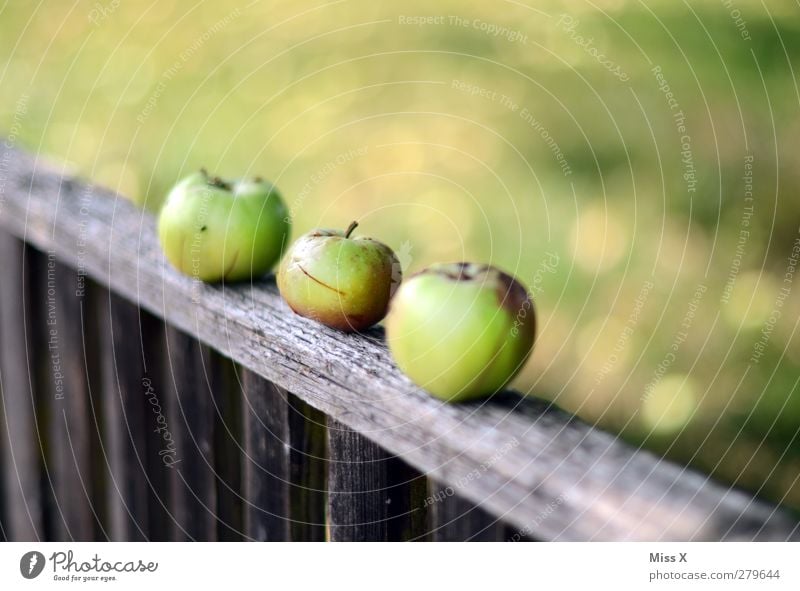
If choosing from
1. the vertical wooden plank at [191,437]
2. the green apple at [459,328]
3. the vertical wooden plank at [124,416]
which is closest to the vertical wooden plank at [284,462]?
the vertical wooden plank at [191,437]

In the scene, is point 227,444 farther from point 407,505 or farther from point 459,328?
point 459,328

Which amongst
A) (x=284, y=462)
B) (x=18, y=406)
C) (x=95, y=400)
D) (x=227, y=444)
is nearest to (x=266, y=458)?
(x=284, y=462)

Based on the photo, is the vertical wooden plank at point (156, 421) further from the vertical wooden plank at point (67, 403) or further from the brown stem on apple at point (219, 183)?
the brown stem on apple at point (219, 183)

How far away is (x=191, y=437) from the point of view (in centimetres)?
117

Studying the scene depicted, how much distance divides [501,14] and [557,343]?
4.59 feet

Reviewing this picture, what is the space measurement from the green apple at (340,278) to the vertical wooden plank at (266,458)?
0.12m

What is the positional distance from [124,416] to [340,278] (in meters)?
0.62

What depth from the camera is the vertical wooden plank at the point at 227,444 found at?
3.62 feet

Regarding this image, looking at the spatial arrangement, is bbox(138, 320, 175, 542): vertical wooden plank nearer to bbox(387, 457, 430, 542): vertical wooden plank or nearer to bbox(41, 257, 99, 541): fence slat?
bbox(41, 257, 99, 541): fence slat

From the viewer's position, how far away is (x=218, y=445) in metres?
1.14

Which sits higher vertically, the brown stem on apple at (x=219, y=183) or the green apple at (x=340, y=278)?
the brown stem on apple at (x=219, y=183)

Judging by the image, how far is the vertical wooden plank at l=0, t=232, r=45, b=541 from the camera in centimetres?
157

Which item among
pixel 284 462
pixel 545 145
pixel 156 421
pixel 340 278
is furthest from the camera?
pixel 545 145

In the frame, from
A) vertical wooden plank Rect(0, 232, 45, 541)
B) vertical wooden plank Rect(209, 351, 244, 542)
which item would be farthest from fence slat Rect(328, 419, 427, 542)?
vertical wooden plank Rect(0, 232, 45, 541)
